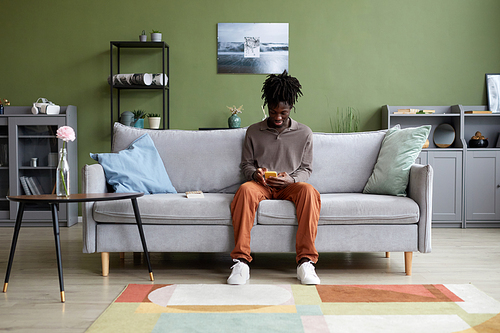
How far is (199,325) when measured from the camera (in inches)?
66.3

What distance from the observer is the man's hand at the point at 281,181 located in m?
2.50

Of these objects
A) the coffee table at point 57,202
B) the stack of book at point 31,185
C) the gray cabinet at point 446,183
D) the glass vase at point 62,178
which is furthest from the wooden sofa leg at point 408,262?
the stack of book at point 31,185

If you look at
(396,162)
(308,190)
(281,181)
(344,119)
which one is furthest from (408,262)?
(344,119)

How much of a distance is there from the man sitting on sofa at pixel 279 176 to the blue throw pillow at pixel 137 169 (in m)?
0.56

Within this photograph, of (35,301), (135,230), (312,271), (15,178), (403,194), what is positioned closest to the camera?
(35,301)

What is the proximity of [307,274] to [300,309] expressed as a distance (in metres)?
0.38

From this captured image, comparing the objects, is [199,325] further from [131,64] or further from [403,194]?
[131,64]

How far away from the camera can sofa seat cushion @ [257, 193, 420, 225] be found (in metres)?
2.39

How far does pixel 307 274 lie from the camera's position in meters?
2.23

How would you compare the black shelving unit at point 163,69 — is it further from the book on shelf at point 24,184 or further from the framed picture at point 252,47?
the book on shelf at point 24,184

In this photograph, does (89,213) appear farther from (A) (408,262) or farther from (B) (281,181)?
(A) (408,262)

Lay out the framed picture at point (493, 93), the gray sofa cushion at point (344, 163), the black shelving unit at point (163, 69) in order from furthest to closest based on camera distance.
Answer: the framed picture at point (493, 93) → the black shelving unit at point (163, 69) → the gray sofa cushion at point (344, 163)

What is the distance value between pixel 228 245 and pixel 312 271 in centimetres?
49

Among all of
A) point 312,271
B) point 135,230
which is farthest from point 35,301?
point 312,271
